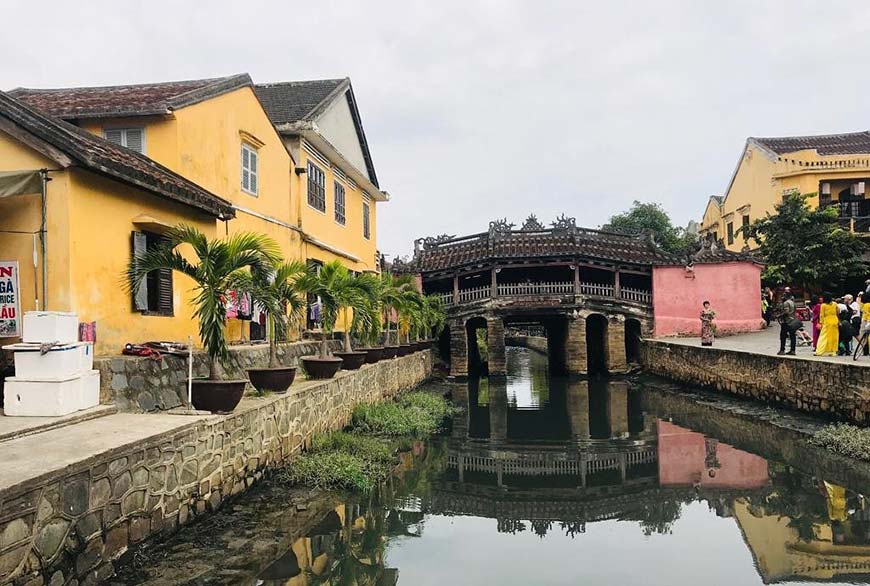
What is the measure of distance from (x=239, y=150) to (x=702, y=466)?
31.2 ft

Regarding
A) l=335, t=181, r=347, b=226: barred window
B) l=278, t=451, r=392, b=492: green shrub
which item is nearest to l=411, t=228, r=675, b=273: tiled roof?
l=335, t=181, r=347, b=226: barred window

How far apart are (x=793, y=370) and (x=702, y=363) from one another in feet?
17.8

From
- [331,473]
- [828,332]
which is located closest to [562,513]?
[331,473]

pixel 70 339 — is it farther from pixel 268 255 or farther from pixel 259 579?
pixel 259 579

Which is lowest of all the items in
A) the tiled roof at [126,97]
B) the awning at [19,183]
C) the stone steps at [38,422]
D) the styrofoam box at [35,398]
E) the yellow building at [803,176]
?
the stone steps at [38,422]

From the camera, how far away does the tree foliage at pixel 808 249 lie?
25.2 m

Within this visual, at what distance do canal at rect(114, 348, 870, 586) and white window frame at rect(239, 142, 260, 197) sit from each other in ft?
19.3

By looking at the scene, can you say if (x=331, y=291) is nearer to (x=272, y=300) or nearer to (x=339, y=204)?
(x=272, y=300)

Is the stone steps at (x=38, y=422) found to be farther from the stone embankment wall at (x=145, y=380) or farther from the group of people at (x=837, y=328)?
the group of people at (x=837, y=328)

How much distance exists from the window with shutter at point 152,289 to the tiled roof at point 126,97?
8.53 ft

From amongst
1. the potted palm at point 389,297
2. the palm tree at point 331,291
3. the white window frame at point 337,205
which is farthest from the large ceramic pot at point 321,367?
the white window frame at point 337,205

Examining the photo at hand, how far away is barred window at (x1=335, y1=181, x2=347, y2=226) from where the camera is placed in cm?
A: 1845

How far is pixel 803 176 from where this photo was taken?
29016mm

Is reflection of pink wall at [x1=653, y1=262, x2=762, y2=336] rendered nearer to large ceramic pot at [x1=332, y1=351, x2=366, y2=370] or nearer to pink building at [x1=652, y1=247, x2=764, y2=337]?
pink building at [x1=652, y1=247, x2=764, y2=337]
